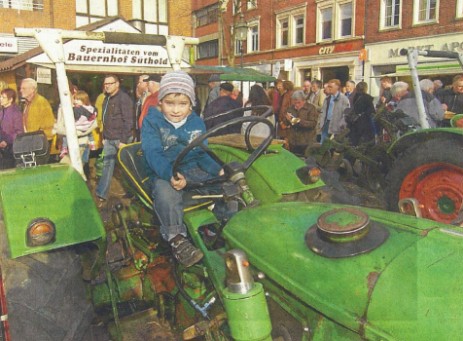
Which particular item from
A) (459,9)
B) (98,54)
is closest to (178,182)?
(98,54)

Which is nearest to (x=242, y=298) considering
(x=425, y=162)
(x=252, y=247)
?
(x=252, y=247)

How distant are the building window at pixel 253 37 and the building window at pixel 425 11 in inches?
395

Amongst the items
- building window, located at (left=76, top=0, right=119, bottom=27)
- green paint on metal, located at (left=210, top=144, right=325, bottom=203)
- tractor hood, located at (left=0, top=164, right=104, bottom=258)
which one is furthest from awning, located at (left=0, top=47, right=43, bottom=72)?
tractor hood, located at (left=0, top=164, right=104, bottom=258)

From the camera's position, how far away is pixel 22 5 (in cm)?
1492

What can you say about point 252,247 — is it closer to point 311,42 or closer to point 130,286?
point 130,286

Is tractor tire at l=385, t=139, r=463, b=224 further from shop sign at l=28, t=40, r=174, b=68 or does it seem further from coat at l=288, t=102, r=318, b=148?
coat at l=288, t=102, r=318, b=148

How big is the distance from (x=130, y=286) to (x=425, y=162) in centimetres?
262

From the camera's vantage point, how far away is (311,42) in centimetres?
2138

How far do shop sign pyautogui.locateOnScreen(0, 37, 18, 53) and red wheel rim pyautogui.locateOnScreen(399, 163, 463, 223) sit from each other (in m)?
14.5

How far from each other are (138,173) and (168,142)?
294 millimetres

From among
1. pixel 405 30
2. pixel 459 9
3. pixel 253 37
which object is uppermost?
pixel 253 37

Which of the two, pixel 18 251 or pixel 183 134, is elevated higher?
pixel 183 134

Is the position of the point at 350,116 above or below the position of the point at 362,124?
above

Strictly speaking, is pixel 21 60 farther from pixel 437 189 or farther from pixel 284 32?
pixel 284 32
